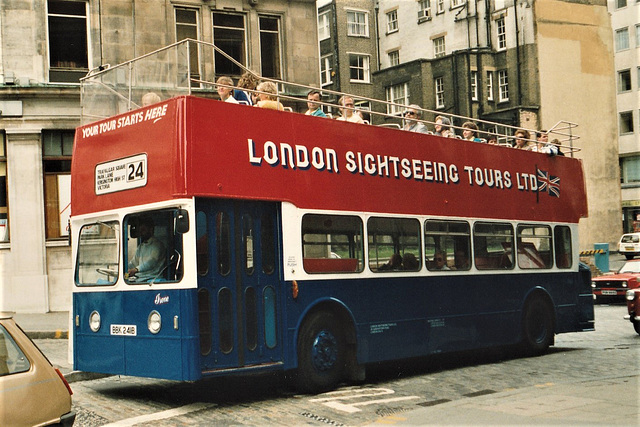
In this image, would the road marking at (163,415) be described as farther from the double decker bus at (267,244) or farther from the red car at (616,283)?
the red car at (616,283)

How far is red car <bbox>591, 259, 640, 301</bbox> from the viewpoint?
1041 inches

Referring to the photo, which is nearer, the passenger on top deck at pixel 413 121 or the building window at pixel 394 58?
the passenger on top deck at pixel 413 121

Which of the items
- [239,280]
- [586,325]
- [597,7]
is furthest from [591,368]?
[597,7]

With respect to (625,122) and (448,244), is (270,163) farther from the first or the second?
(625,122)

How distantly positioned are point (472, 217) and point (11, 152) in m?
13.4

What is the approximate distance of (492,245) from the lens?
47.2 ft

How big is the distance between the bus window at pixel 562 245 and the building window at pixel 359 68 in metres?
43.4

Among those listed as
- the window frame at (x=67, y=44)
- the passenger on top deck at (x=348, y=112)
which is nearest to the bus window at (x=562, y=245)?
the passenger on top deck at (x=348, y=112)

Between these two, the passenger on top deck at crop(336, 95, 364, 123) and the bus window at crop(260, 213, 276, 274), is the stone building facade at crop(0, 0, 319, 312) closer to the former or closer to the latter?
the passenger on top deck at crop(336, 95, 364, 123)

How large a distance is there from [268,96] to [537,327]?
7.15 m

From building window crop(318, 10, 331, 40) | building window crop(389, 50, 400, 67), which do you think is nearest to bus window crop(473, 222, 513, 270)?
building window crop(318, 10, 331, 40)

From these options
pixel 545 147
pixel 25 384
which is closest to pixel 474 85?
pixel 545 147

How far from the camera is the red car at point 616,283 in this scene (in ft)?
86.7

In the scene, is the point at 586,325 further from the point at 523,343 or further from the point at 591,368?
the point at 591,368
